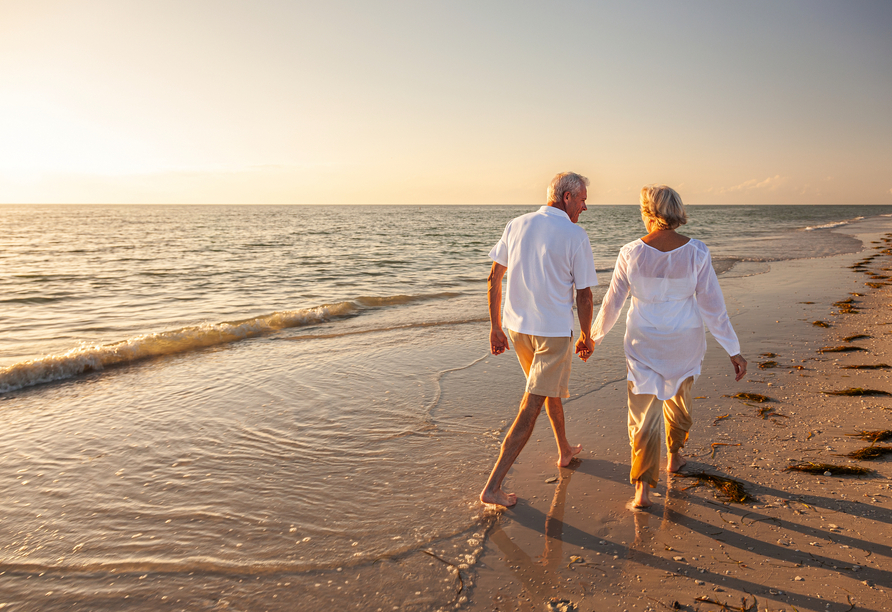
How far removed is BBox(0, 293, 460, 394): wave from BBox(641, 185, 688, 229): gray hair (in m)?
7.54

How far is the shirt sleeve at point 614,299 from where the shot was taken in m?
3.27

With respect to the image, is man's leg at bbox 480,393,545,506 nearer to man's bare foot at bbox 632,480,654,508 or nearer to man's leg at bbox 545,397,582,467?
man's leg at bbox 545,397,582,467

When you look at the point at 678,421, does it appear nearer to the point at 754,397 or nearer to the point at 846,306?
the point at 754,397

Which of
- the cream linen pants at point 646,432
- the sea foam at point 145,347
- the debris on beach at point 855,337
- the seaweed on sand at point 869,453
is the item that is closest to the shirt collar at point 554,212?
the cream linen pants at point 646,432

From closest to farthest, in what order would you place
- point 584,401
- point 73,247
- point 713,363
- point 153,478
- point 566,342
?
point 566,342 → point 153,478 → point 584,401 → point 713,363 → point 73,247

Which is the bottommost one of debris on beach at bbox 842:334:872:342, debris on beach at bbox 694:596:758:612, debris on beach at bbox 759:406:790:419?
debris on beach at bbox 694:596:758:612

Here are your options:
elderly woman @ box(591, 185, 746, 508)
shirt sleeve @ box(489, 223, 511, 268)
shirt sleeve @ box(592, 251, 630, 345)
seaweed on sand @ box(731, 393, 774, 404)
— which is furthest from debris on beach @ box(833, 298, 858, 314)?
shirt sleeve @ box(489, 223, 511, 268)

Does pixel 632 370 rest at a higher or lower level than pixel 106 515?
higher

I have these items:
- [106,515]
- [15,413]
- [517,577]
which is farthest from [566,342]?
[15,413]

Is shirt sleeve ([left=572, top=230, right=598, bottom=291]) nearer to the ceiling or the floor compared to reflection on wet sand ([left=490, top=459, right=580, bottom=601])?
nearer to the ceiling

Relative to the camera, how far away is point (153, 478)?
3.91 metres

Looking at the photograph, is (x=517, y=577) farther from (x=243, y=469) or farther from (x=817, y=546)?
(x=243, y=469)

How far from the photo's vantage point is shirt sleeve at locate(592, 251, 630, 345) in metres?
3.27

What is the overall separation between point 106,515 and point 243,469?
930 mm
